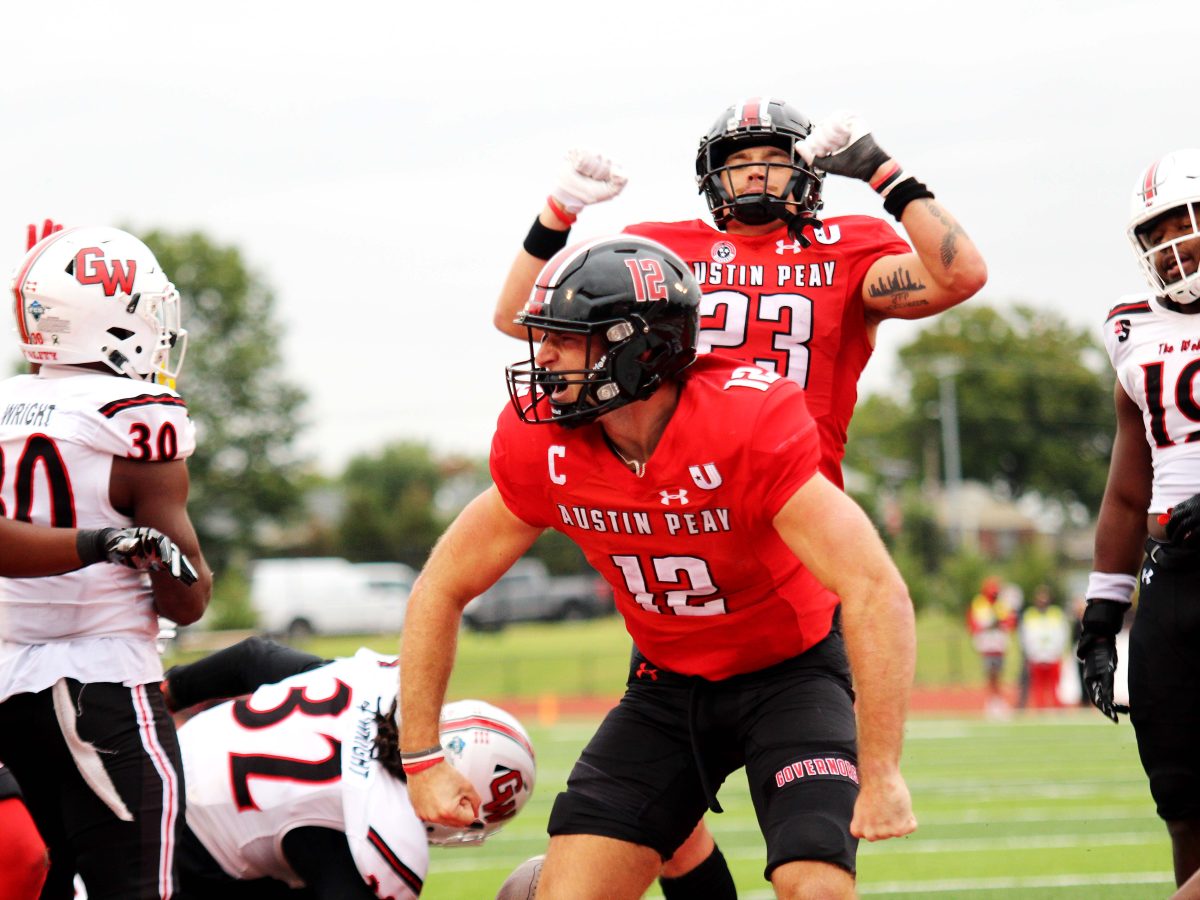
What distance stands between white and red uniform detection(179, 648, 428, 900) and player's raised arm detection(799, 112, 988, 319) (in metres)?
1.89

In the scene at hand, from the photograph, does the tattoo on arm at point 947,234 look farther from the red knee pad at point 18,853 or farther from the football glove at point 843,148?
the red knee pad at point 18,853

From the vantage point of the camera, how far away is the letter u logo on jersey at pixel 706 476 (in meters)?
3.57

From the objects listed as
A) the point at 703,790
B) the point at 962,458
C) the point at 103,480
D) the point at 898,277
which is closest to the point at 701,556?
the point at 703,790

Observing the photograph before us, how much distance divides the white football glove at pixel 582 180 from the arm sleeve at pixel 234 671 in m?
1.67

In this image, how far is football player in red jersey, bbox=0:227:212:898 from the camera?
12.8ft

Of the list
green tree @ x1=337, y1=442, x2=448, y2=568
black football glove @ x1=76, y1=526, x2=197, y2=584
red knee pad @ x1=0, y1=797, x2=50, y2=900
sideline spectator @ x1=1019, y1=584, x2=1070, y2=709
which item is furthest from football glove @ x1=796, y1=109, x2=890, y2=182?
green tree @ x1=337, y1=442, x2=448, y2=568

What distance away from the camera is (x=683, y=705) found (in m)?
4.05

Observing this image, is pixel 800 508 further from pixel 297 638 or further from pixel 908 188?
pixel 297 638

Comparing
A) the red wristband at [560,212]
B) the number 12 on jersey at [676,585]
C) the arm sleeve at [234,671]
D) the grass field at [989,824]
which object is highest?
the red wristband at [560,212]

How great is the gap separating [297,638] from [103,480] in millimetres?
30761

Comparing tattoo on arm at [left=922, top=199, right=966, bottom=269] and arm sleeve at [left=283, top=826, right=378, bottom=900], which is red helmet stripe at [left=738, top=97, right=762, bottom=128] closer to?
tattoo on arm at [left=922, top=199, right=966, bottom=269]

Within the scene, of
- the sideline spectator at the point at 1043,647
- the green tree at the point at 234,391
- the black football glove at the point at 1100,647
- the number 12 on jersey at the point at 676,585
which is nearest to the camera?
the number 12 on jersey at the point at 676,585

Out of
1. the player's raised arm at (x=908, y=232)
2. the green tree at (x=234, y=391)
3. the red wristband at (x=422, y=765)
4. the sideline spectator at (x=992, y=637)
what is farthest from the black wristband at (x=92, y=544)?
the green tree at (x=234, y=391)

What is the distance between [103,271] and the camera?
14.1 ft
